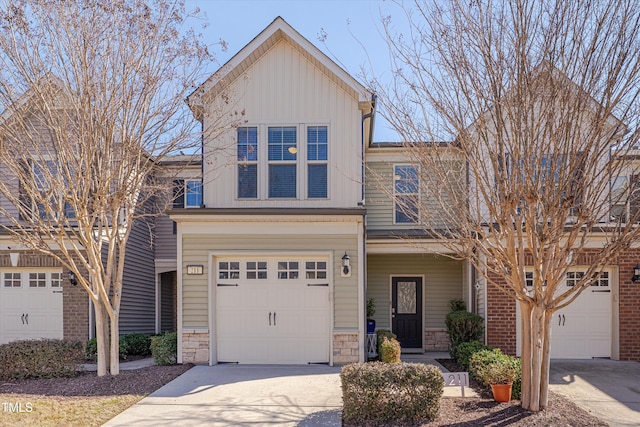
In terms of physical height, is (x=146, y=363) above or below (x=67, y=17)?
below

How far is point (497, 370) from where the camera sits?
8047 millimetres

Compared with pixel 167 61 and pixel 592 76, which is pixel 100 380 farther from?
pixel 592 76

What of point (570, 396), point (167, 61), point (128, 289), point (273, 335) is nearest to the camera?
point (570, 396)

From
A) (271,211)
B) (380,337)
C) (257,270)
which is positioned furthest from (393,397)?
(257,270)

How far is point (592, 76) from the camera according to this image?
6.60 metres

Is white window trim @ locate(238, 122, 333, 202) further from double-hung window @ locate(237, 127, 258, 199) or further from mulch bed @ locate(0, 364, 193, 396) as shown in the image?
mulch bed @ locate(0, 364, 193, 396)

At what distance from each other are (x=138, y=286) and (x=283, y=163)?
21.2 ft

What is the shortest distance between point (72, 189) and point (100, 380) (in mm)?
3398

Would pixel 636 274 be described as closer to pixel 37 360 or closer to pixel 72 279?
pixel 37 360

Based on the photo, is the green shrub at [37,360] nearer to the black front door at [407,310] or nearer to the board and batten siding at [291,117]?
the board and batten siding at [291,117]

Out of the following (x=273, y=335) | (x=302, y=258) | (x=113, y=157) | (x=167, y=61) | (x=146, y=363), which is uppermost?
(x=167, y=61)

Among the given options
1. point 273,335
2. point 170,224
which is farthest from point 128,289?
point 273,335

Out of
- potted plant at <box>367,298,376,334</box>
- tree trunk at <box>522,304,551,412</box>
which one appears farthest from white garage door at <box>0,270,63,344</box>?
tree trunk at <box>522,304,551,412</box>

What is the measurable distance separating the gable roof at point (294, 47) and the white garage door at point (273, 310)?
356 cm
